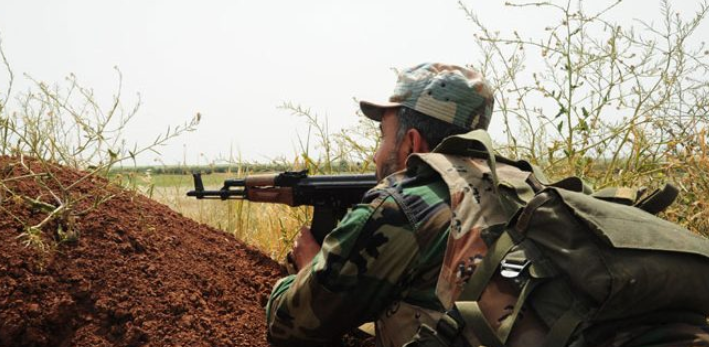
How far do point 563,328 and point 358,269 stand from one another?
28.7 inches

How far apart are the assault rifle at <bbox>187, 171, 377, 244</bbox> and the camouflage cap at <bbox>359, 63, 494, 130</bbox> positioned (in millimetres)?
577

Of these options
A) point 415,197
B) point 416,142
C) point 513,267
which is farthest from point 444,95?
point 513,267

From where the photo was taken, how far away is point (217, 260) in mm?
3676

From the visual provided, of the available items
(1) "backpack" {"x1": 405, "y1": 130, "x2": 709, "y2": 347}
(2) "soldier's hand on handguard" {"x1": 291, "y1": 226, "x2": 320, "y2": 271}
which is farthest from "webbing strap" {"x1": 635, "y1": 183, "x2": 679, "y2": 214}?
(2) "soldier's hand on handguard" {"x1": 291, "y1": 226, "x2": 320, "y2": 271}

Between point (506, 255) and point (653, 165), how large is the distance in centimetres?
A: 301

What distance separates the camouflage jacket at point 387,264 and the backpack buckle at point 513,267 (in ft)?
0.92

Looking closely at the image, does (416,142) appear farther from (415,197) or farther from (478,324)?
(478,324)

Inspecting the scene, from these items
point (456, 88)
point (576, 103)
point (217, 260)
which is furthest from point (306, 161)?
point (456, 88)

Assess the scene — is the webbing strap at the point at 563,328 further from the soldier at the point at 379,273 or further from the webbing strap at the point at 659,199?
the webbing strap at the point at 659,199

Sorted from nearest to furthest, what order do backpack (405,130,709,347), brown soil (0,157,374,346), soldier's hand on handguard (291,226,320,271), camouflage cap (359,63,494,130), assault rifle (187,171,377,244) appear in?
1. backpack (405,130,709,347)
2. camouflage cap (359,63,494,130)
3. brown soil (0,157,374,346)
4. soldier's hand on handguard (291,226,320,271)
5. assault rifle (187,171,377,244)

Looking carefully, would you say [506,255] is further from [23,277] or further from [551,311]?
[23,277]

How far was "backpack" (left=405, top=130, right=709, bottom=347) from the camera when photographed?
2074 mm

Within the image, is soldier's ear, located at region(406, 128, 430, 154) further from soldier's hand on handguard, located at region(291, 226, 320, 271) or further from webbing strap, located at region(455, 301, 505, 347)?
webbing strap, located at region(455, 301, 505, 347)

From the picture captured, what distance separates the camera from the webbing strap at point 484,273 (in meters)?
2.20
